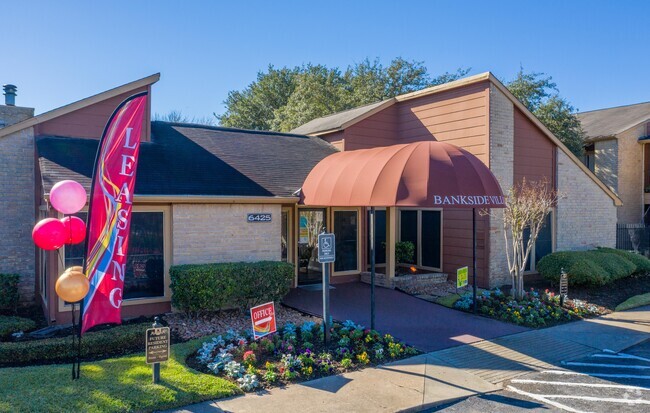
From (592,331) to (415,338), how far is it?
Result: 13.6ft

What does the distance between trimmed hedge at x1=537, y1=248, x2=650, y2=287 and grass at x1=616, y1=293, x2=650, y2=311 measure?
878 millimetres

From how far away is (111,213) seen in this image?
7301mm

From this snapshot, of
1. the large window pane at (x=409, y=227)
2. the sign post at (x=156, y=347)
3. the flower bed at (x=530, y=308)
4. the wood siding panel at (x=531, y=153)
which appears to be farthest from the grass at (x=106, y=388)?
the wood siding panel at (x=531, y=153)

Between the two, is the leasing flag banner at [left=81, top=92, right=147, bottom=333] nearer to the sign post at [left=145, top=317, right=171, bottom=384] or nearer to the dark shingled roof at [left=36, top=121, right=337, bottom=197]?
the sign post at [left=145, top=317, right=171, bottom=384]

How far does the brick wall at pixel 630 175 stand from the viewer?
82.5 ft

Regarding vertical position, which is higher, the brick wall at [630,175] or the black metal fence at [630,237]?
the brick wall at [630,175]

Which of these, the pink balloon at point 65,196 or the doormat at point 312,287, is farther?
the doormat at point 312,287

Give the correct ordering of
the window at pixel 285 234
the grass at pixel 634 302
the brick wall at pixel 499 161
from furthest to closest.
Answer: the brick wall at pixel 499 161
the window at pixel 285 234
the grass at pixel 634 302

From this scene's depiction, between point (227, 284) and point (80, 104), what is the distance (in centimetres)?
619

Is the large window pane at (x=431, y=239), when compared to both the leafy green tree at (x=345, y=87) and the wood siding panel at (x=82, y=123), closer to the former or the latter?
the wood siding panel at (x=82, y=123)

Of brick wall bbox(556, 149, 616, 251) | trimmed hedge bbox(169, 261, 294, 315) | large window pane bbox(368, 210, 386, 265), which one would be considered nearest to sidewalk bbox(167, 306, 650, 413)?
trimmed hedge bbox(169, 261, 294, 315)

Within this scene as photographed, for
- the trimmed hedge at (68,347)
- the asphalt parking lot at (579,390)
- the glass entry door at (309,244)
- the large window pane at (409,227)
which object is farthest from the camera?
the large window pane at (409,227)

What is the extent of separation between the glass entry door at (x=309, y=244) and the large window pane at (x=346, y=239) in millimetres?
568

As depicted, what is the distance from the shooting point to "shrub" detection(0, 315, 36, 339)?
882 centimetres
